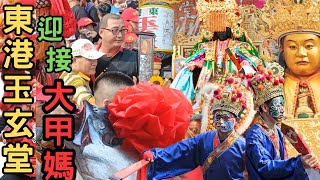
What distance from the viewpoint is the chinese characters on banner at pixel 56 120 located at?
4.10 metres

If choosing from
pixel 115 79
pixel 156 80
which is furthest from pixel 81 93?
pixel 156 80

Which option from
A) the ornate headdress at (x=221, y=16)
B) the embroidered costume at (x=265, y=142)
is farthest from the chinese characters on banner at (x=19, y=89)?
the embroidered costume at (x=265, y=142)

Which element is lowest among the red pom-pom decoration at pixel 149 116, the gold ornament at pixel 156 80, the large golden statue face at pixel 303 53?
the red pom-pom decoration at pixel 149 116

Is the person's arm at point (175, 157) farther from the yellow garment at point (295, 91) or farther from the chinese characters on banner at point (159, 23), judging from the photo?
the chinese characters on banner at point (159, 23)

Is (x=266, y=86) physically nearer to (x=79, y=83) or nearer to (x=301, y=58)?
(x=301, y=58)

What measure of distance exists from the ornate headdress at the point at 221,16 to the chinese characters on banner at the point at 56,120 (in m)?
0.90

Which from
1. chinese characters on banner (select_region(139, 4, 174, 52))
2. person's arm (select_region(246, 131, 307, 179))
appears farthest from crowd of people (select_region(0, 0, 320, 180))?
chinese characters on banner (select_region(139, 4, 174, 52))

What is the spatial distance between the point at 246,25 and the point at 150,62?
2.15ft

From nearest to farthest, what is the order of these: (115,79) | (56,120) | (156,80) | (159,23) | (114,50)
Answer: (56,120) → (115,79) → (114,50) → (156,80) → (159,23)

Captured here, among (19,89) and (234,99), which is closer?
(234,99)

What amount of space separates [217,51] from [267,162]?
3.95 feet

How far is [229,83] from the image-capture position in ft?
12.3

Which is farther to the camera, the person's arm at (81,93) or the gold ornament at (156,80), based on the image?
the gold ornament at (156,80)

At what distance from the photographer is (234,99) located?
3645mm
